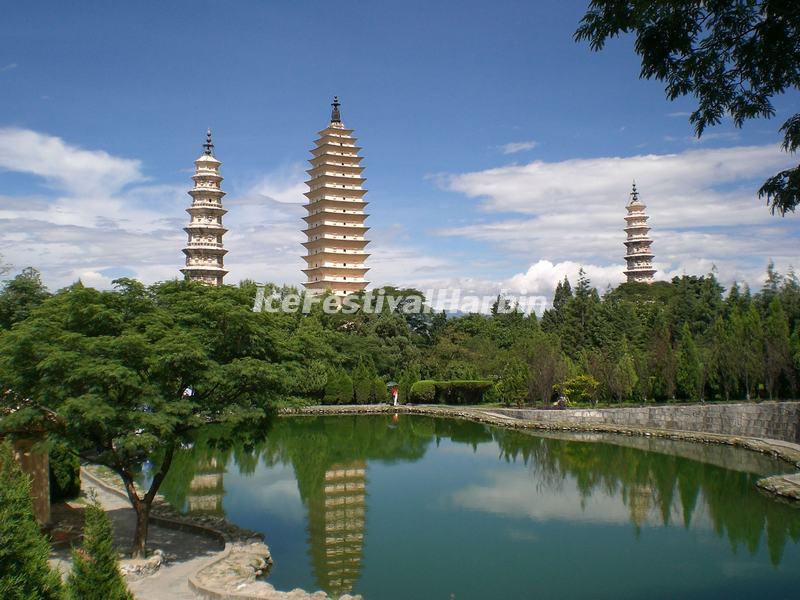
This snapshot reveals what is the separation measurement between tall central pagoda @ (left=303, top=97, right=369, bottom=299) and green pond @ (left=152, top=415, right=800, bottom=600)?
2524 centimetres

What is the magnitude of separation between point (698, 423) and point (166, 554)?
54.7 ft

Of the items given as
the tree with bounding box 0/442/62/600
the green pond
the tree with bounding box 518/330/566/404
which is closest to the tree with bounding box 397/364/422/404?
the tree with bounding box 518/330/566/404

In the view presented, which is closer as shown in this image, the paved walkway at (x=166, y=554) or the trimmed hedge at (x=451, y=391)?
the paved walkway at (x=166, y=554)

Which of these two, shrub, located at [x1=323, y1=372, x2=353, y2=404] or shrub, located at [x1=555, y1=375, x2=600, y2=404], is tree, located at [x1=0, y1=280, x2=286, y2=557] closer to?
A: shrub, located at [x1=555, y1=375, x2=600, y2=404]

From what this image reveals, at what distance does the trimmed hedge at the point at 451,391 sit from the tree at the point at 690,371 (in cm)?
858

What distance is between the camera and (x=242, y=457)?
17844 mm

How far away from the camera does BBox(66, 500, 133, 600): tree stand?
5039 mm

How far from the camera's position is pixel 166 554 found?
8.82m

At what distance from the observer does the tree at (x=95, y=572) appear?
5.04 metres

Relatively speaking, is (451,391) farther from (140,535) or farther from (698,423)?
(140,535)

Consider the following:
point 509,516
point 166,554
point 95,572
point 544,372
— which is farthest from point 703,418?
point 95,572

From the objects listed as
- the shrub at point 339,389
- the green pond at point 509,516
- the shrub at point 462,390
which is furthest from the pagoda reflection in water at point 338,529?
the shrub at point 462,390

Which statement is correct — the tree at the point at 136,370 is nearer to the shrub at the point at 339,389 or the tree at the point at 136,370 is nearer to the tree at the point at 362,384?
the shrub at the point at 339,389

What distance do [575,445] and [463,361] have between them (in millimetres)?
12562
